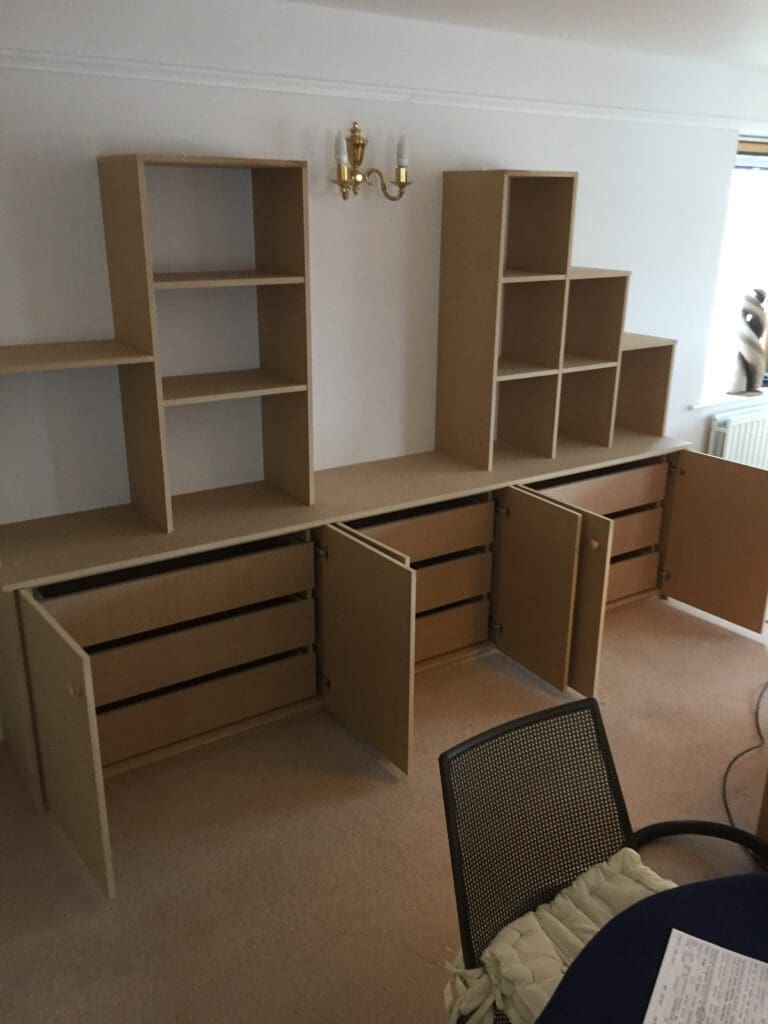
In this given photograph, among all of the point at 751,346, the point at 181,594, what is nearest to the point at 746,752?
the point at 181,594

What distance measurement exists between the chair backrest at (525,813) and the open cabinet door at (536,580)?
1292mm

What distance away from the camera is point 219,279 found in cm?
248

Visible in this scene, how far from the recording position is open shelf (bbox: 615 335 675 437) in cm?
365

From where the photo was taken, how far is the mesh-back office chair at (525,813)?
4.73ft

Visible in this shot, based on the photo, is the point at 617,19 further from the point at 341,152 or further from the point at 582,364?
the point at 582,364

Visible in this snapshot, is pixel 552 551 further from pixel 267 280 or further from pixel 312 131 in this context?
pixel 312 131

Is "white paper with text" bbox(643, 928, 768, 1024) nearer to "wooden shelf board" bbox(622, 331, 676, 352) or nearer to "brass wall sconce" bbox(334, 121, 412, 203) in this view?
"brass wall sconce" bbox(334, 121, 412, 203)

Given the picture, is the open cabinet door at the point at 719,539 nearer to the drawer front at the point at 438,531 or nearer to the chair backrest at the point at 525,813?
the drawer front at the point at 438,531

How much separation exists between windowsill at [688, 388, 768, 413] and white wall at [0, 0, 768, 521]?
710 mm

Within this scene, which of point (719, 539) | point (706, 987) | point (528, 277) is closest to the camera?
point (706, 987)

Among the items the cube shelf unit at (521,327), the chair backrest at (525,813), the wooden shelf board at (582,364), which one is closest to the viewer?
the chair backrest at (525,813)

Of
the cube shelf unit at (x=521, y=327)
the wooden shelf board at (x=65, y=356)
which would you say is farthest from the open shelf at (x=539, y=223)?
the wooden shelf board at (x=65, y=356)

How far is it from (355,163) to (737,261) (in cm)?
274

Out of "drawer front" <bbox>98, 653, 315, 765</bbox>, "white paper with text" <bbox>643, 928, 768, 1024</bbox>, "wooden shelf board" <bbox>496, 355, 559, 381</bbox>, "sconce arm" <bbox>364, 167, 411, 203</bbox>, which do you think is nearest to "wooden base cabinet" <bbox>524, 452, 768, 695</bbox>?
"wooden shelf board" <bbox>496, 355, 559, 381</bbox>
